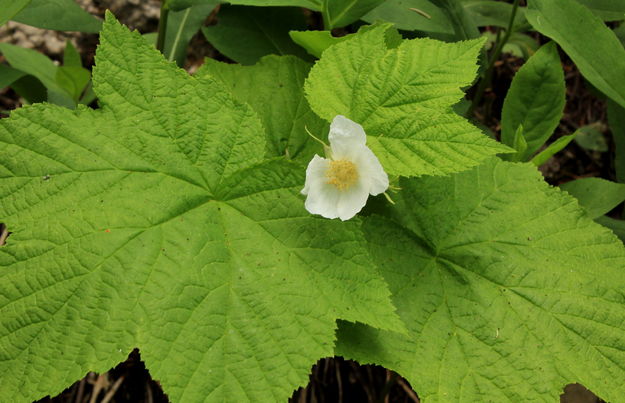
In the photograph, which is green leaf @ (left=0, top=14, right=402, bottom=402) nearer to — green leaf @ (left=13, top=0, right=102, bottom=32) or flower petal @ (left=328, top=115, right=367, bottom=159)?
flower petal @ (left=328, top=115, right=367, bottom=159)

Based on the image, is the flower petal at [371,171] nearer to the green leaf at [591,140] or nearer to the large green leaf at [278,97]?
the large green leaf at [278,97]

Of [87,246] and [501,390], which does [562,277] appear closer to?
[501,390]

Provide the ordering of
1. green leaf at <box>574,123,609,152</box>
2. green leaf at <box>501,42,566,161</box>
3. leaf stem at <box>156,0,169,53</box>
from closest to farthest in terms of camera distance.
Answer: green leaf at <box>501,42,566,161</box> → leaf stem at <box>156,0,169,53</box> → green leaf at <box>574,123,609,152</box>

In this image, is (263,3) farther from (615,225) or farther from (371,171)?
(615,225)

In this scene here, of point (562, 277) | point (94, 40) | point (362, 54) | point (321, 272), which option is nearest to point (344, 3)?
point (362, 54)

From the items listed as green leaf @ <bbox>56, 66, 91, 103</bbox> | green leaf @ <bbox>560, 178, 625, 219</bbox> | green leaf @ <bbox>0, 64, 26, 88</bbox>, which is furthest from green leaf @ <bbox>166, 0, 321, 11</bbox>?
green leaf @ <bbox>560, 178, 625, 219</bbox>

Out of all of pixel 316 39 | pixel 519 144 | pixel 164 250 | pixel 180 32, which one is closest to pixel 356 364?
pixel 519 144
